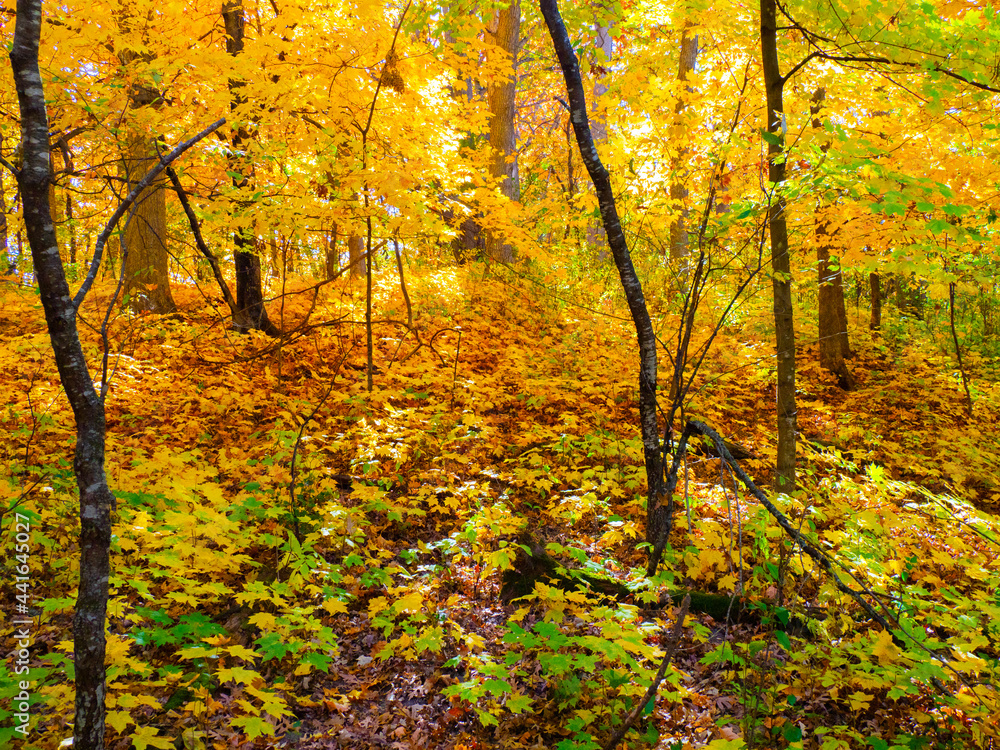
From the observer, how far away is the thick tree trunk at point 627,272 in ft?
13.1

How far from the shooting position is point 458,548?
4246 mm

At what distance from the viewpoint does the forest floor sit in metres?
2.89

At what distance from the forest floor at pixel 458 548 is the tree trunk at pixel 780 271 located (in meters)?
0.43

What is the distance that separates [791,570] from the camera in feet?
12.9

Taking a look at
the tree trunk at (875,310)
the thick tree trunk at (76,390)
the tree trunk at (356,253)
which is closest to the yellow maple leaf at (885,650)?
the thick tree trunk at (76,390)

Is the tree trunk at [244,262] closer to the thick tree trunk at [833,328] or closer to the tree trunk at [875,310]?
the thick tree trunk at [833,328]

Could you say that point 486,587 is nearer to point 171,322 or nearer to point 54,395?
point 54,395

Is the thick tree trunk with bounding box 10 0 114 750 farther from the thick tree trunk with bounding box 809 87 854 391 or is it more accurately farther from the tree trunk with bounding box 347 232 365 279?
the thick tree trunk with bounding box 809 87 854 391

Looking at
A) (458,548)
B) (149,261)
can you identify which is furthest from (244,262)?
(458,548)

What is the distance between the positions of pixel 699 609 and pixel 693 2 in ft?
17.9

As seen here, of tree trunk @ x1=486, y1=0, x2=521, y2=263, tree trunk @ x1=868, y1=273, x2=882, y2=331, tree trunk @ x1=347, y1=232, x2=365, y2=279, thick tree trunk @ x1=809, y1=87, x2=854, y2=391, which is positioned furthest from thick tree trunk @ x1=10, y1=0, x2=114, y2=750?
tree trunk @ x1=868, y1=273, x2=882, y2=331

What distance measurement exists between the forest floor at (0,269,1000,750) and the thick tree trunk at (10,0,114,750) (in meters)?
0.34

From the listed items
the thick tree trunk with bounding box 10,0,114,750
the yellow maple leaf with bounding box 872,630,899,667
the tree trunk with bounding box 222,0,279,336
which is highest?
the tree trunk with bounding box 222,0,279,336

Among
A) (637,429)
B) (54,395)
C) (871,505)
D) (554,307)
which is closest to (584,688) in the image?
(871,505)
